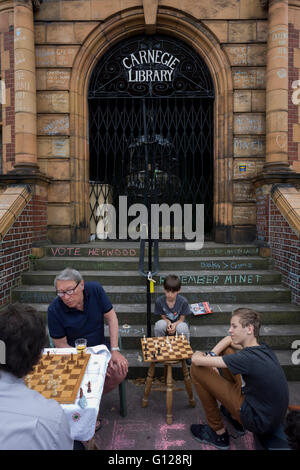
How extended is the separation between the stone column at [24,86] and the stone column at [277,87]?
4.71 metres

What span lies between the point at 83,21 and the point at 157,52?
1.67 metres

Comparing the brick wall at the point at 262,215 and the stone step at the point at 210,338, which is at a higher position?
the brick wall at the point at 262,215

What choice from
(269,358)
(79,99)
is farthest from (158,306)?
(79,99)

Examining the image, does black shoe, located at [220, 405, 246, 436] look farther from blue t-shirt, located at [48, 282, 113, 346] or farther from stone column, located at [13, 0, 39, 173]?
stone column, located at [13, 0, 39, 173]

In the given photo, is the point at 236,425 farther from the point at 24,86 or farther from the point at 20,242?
the point at 24,86

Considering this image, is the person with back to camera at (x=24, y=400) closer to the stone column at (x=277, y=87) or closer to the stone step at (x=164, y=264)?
the stone step at (x=164, y=264)

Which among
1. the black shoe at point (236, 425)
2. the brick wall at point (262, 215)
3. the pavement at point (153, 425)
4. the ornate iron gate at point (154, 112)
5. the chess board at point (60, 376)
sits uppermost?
the ornate iron gate at point (154, 112)

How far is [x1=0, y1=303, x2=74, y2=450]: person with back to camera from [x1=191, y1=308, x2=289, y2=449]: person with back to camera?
133 cm

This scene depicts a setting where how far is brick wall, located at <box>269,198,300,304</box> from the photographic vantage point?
4.47 m

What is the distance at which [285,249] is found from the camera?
4824 mm

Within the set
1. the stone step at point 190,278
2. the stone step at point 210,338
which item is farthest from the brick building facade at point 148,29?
Result: the stone step at point 210,338

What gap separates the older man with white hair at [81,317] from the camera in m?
2.64

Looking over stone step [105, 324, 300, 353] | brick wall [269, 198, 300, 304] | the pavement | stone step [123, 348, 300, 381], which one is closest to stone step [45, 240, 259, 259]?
brick wall [269, 198, 300, 304]
